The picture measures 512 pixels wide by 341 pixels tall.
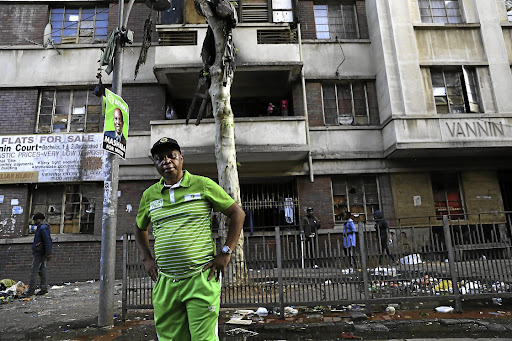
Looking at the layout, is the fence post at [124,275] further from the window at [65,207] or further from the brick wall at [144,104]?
the brick wall at [144,104]

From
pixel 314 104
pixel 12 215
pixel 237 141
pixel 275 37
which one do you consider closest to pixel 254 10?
pixel 275 37

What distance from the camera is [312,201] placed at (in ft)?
38.0

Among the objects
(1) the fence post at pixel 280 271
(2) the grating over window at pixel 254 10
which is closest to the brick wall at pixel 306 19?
(2) the grating over window at pixel 254 10

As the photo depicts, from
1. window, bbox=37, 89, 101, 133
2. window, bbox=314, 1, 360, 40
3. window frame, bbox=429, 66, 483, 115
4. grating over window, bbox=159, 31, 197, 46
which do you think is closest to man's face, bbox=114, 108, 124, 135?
grating over window, bbox=159, 31, 197, 46

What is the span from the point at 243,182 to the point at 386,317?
25.2ft

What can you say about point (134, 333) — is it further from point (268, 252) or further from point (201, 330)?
point (201, 330)

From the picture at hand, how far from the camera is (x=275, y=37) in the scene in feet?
38.8

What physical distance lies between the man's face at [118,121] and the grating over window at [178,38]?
688cm

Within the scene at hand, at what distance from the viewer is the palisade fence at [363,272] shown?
530 cm

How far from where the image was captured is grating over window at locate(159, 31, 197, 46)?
37.8 ft

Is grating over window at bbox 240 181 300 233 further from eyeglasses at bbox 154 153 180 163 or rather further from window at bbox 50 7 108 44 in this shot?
eyeglasses at bbox 154 153 180 163

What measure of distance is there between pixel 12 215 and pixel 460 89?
16.0 metres

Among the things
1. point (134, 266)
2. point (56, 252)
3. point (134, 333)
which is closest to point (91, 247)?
point (56, 252)

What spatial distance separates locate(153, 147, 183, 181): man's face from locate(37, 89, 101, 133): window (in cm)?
1063
